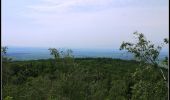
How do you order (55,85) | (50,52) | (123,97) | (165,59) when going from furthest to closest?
(123,97) → (55,85) → (50,52) → (165,59)

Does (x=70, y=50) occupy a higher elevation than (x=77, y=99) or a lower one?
higher

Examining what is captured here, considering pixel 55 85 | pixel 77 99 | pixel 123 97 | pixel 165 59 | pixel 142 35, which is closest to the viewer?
pixel 165 59

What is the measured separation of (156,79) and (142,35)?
85 cm

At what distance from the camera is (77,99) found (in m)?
11.2

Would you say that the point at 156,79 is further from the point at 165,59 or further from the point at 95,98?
the point at 95,98

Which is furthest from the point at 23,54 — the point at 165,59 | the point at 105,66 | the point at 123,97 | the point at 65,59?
the point at 105,66

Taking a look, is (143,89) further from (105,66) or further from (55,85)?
(105,66)

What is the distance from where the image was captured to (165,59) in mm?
5656

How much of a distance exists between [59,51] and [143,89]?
141 inches

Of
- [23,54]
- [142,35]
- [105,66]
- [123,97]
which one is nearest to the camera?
[142,35]

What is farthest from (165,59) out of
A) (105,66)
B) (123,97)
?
(105,66)

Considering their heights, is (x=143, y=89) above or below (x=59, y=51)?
below

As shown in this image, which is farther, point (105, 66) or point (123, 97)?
point (105, 66)

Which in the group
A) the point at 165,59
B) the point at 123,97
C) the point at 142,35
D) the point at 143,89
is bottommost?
the point at 123,97
